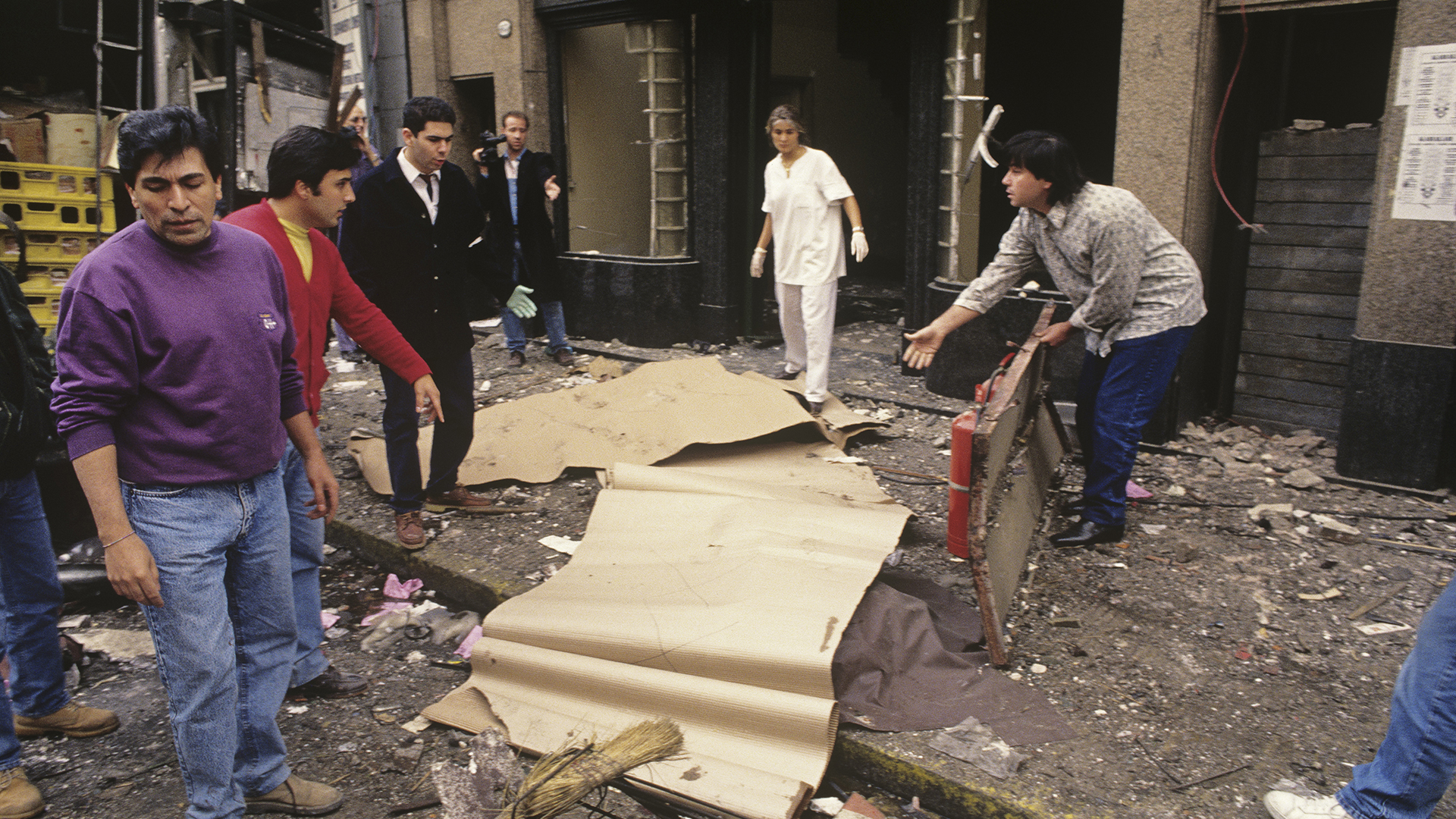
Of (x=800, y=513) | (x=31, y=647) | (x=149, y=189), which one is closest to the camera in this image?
(x=149, y=189)

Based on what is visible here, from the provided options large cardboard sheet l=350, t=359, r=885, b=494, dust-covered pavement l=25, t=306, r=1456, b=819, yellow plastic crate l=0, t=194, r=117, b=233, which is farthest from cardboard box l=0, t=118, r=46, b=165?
dust-covered pavement l=25, t=306, r=1456, b=819

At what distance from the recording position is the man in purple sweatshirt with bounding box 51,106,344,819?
2.26m

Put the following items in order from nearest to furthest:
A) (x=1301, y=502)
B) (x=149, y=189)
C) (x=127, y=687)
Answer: (x=149, y=189), (x=127, y=687), (x=1301, y=502)

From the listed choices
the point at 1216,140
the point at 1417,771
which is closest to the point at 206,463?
the point at 1417,771

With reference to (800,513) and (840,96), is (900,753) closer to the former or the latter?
(800,513)

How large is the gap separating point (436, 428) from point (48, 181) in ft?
16.0

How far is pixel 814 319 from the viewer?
6641 mm

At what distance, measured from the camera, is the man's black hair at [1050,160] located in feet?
13.5

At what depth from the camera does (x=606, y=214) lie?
9.75 metres

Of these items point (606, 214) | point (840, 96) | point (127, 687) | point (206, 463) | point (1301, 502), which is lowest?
point (127, 687)

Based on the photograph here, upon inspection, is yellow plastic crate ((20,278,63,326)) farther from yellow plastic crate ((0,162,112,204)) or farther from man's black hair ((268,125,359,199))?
man's black hair ((268,125,359,199))

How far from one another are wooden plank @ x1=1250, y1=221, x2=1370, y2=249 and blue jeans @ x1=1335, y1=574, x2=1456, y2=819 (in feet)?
13.9

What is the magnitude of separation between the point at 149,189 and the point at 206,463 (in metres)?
0.67

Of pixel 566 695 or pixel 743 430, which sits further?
pixel 743 430
